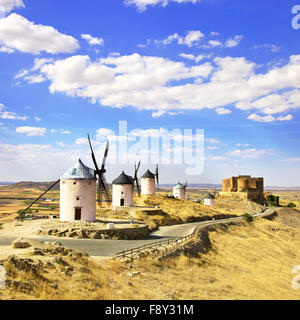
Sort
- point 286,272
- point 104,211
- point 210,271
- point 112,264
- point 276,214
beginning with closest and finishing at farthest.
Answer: point 112,264
point 210,271
point 286,272
point 104,211
point 276,214

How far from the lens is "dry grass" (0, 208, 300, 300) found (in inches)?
466

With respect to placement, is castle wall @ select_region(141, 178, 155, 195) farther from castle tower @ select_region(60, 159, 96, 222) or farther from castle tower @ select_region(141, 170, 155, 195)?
castle tower @ select_region(60, 159, 96, 222)

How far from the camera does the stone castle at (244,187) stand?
6800 centimetres

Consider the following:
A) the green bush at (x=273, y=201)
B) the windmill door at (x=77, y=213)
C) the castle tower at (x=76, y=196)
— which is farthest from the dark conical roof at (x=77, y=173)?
the green bush at (x=273, y=201)

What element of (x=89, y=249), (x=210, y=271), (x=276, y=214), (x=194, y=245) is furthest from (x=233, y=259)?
(x=276, y=214)

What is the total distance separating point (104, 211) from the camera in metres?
37.4

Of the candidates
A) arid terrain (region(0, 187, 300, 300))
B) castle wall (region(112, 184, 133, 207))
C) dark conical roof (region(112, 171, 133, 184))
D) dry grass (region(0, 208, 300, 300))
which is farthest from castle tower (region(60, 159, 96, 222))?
dark conical roof (region(112, 171, 133, 184))

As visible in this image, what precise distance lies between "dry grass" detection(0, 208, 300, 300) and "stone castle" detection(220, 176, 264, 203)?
37.9m

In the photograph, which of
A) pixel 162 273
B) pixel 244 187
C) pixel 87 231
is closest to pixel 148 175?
pixel 244 187

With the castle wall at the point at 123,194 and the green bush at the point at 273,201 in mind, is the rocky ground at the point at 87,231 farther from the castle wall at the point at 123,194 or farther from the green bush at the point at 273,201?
the green bush at the point at 273,201

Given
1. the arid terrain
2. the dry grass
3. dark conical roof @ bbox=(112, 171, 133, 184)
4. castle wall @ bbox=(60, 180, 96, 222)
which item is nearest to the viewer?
the arid terrain

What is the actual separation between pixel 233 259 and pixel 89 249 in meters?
13.6
